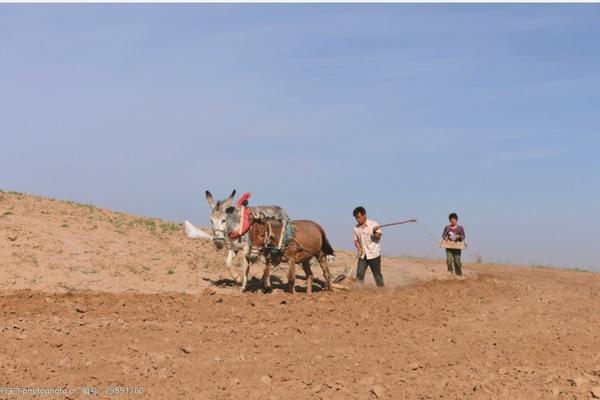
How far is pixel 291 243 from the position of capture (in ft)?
52.9

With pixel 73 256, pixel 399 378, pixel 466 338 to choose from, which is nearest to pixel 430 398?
pixel 399 378

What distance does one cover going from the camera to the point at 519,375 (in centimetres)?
966

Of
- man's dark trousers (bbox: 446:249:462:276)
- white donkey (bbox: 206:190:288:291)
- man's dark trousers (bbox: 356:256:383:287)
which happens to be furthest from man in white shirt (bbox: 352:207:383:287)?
man's dark trousers (bbox: 446:249:462:276)

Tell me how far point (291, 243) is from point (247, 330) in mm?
4890

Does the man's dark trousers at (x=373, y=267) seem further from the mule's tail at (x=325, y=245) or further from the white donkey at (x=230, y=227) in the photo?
the white donkey at (x=230, y=227)

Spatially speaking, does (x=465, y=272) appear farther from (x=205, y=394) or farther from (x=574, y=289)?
(x=205, y=394)

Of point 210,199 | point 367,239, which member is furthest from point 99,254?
point 367,239

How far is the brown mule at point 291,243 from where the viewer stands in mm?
15898

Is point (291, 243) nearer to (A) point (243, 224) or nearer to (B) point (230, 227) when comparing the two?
(A) point (243, 224)

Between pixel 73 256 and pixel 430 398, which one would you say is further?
pixel 73 256

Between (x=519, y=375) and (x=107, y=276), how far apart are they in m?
9.60

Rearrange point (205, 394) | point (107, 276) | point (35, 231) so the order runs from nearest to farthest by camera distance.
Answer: point (205, 394) < point (107, 276) < point (35, 231)

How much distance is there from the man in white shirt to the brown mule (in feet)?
2.49

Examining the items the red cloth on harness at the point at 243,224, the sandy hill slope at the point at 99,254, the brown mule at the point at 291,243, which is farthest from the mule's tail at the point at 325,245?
the sandy hill slope at the point at 99,254
